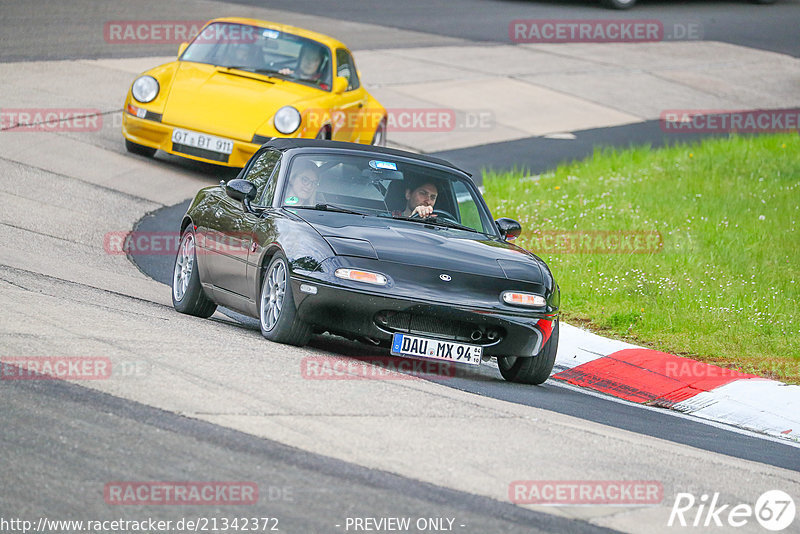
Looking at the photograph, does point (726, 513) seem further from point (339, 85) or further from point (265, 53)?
point (265, 53)

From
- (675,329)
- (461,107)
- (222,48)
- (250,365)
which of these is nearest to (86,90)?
(222,48)

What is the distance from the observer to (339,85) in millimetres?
15531

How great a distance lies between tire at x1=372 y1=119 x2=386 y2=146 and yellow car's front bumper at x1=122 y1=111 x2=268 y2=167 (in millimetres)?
2248

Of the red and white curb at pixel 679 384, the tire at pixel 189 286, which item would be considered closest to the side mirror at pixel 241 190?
the tire at pixel 189 286

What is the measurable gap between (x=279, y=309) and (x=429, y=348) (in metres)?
1.03

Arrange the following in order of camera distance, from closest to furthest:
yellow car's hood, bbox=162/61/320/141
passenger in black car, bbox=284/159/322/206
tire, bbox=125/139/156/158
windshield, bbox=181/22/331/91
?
passenger in black car, bbox=284/159/322/206 < yellow car's hood, bbox=162/61/320/141 < tire, bbox=125/139/156/158 < windshield, bbox=181/22/331/91

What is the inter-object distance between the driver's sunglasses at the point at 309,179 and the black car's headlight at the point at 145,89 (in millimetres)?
6318

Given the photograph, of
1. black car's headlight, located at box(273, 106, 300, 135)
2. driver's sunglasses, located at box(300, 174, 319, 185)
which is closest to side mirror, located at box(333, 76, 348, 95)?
black car's headlight, located at box(273, 106, 300, 135)

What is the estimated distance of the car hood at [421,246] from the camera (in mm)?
7727

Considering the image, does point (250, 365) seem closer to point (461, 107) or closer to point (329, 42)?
point (329, 42)

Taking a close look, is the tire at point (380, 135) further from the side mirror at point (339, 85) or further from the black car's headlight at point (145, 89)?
the black car's headlight at point (145, 89)

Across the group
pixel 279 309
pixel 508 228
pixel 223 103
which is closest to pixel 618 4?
pixel 223 103

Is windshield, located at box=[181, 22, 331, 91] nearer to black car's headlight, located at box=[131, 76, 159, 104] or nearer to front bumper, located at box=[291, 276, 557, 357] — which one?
black car's headlight, located at box=[131, 76, 159, 104]

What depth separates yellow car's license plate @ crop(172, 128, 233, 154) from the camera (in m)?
14.2
